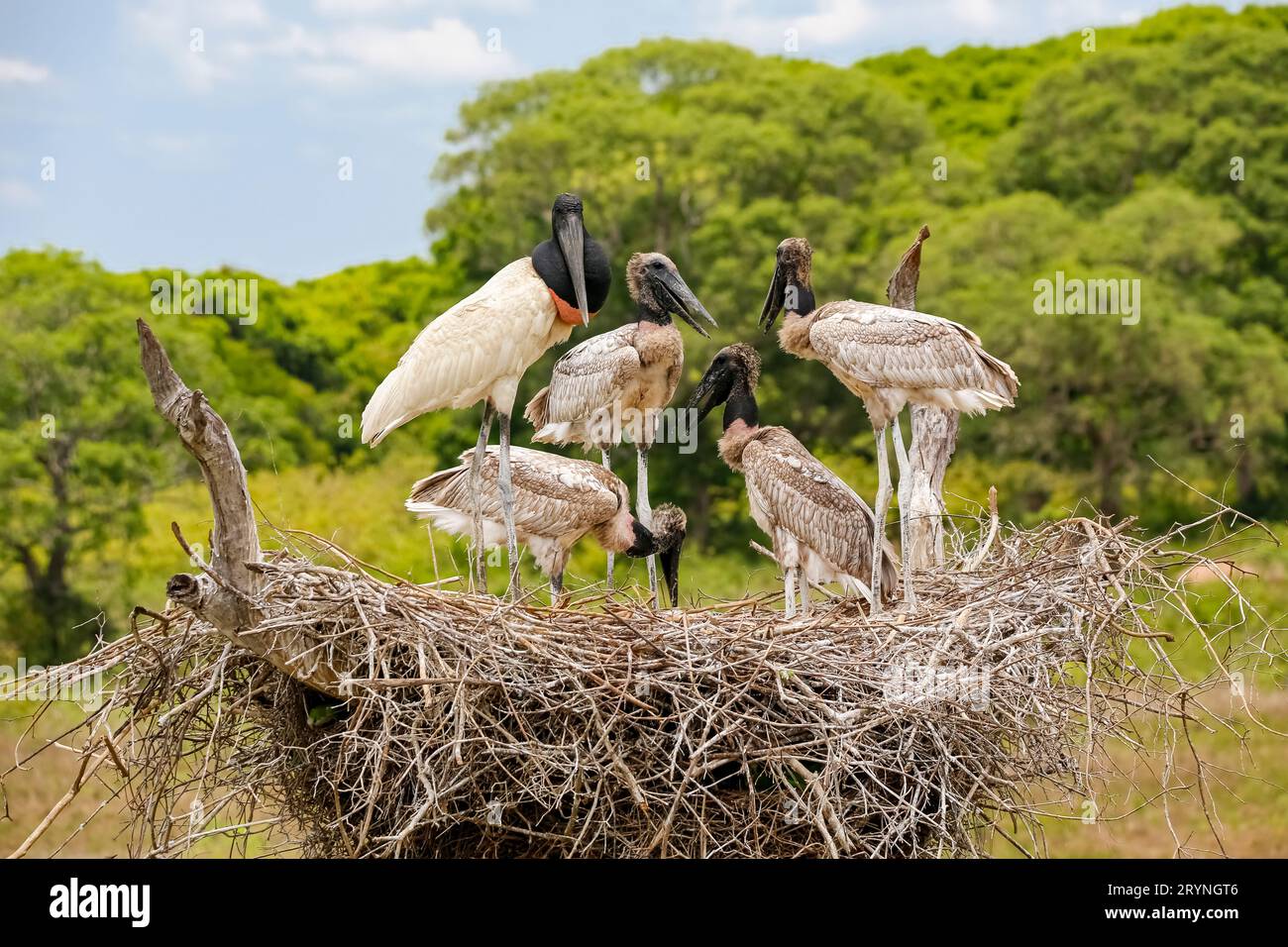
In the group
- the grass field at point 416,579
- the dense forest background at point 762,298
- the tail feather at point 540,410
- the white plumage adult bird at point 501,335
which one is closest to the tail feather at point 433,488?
the white plumage adult bird at point 501,335

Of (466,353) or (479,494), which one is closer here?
(466,353)

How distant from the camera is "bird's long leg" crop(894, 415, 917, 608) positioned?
7281 mm

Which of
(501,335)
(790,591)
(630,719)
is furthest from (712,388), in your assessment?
(630,719)

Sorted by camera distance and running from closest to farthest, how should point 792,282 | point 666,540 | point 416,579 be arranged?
point 792,282 → point 666,540 → point 416,579

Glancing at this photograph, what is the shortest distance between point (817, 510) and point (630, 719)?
2.17 metres

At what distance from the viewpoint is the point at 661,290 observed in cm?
856

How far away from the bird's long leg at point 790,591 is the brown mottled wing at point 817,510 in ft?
0.60

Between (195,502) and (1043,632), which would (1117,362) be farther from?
(1043,632)

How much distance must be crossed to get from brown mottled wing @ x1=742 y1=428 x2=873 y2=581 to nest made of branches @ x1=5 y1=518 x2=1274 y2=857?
3.33 ft

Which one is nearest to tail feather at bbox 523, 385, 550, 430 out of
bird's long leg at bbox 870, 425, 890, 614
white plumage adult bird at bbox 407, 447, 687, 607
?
white plumage adult bird at bbox 407, 447, 687, 607

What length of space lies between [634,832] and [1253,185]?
90.2 ft

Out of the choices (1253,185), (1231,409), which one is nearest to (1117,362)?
(1231,409)

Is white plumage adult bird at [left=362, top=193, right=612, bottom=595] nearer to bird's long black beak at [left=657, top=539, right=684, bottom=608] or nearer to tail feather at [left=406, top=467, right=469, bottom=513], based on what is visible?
tail feather at [left=406, top=467, right=469, bottom=513]

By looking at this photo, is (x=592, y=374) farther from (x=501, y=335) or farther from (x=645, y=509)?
(x=501, y=335)
